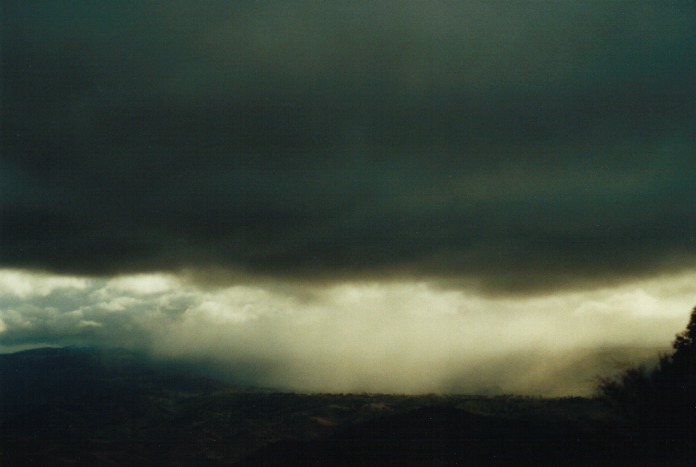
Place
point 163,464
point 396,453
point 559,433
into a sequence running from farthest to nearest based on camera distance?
point 163,464 < point 396,453 < point 559,433

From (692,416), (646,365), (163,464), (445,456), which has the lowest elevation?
(163,464)

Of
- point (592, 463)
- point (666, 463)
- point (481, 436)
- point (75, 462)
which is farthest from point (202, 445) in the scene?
point (666, 463)

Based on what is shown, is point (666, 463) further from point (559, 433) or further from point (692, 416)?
point (559, 433)

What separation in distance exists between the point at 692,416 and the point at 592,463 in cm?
1586

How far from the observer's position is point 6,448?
179m

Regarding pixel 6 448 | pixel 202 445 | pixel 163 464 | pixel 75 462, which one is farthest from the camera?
pixel 202 445

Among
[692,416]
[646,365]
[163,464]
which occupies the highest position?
[646,365]

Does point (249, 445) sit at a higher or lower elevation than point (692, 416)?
lower

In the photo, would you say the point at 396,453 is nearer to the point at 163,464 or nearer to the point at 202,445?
the point at 163,464

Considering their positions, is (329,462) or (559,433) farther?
(329,462)

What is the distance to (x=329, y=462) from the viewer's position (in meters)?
126

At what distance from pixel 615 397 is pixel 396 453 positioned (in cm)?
5174

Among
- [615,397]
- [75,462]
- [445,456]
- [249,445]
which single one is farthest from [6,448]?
[615,397]

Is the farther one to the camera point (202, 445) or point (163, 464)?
point (202, 445)
